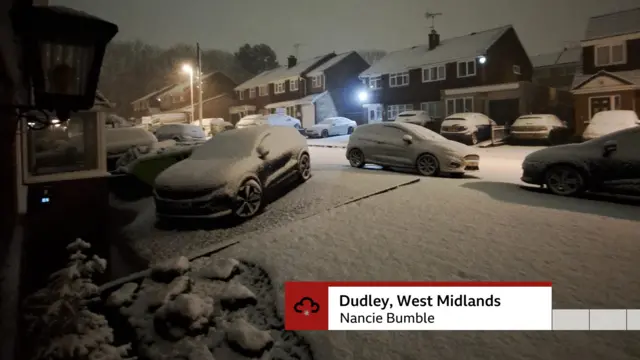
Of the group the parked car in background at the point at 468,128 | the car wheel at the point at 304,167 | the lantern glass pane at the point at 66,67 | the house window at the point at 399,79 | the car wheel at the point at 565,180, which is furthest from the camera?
the house window at the point at 399,79

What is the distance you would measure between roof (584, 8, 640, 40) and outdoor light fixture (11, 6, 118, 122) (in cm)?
1877

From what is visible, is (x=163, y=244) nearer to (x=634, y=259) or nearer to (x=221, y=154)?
(x=221, y=154)

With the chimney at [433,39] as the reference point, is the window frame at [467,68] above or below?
below

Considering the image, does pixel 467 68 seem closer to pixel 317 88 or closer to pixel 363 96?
pixel 363 96

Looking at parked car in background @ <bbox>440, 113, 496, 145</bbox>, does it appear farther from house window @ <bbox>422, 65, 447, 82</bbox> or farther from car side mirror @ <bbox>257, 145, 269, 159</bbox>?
car side mirror @ <bbox>257, 145, 269, 159</bbox>

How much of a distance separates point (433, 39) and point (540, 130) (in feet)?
36.8

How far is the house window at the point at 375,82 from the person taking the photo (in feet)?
86.1

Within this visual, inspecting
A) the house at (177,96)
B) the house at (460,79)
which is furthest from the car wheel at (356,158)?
the house at (177,96)

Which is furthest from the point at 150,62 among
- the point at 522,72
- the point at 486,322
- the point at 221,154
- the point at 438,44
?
the point at 486,322

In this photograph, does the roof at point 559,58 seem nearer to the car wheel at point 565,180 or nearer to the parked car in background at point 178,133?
the parked car in background at point 178,133

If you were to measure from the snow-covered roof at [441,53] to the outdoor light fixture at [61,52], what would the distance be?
69.4 feet

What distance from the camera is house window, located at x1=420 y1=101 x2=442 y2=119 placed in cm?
2279

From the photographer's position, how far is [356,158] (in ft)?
34.5
